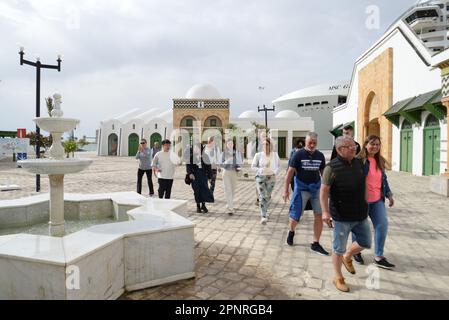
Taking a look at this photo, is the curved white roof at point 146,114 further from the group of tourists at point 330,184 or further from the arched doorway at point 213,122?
the group of tourists at point 330,184

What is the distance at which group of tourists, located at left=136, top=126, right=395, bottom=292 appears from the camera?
3.20 meters

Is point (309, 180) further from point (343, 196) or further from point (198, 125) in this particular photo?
point (198, 125)

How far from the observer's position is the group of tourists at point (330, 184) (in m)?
3.20

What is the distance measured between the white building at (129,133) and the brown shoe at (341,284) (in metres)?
41.7

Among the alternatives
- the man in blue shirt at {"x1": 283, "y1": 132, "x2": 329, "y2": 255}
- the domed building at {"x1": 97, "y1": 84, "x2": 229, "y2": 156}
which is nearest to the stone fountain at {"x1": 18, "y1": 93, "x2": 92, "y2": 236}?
the man in blue shirt at {"x1": 283, "y1": 132, "x2": 329, "y2": 255}

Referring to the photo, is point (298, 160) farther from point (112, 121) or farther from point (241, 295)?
point (112, 121)

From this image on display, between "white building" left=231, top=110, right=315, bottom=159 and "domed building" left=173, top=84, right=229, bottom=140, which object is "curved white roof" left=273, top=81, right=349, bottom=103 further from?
"domed building" left=173, top=84, right=229, bottom=140

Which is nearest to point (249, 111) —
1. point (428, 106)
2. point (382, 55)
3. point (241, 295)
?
point (382, 55)

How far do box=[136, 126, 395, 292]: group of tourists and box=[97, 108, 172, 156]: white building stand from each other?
37.5m

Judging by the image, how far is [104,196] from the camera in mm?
5676

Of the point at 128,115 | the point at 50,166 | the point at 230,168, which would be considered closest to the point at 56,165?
the point at 50,166

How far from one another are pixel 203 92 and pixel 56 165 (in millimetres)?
38521

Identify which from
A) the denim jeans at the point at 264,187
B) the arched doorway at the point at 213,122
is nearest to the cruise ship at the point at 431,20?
the arched doorway at the point at 213,122
